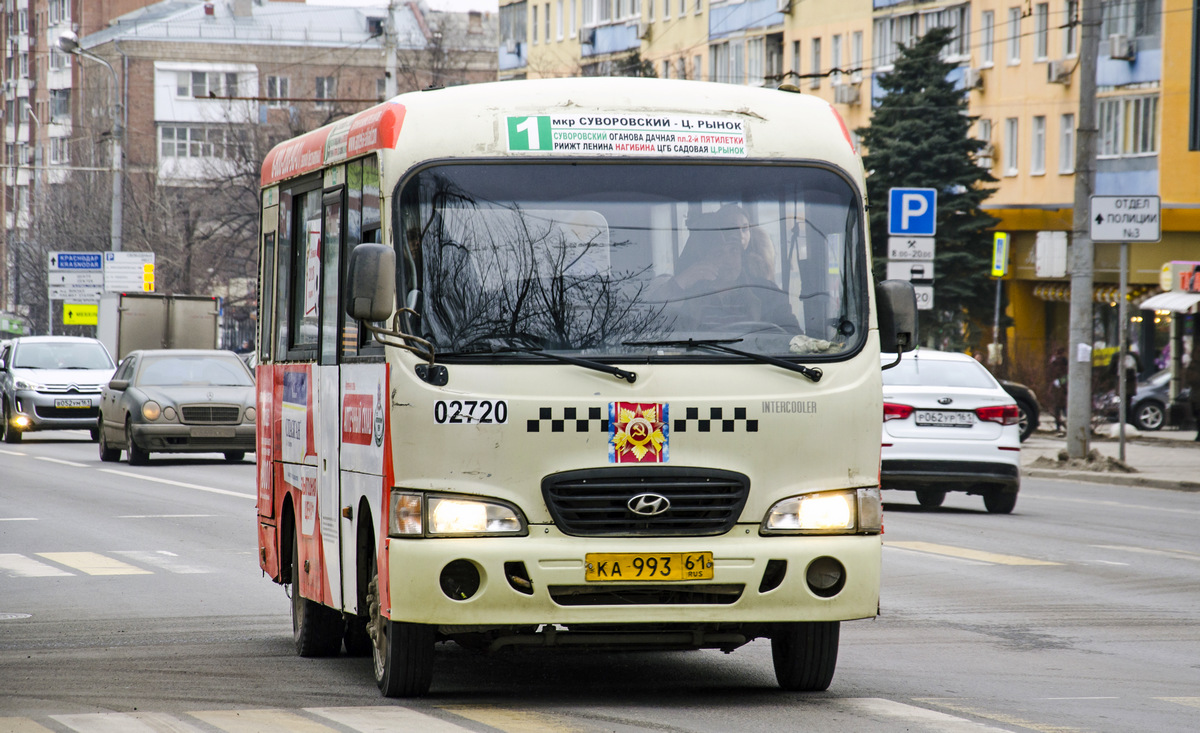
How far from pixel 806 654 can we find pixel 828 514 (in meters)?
0.71

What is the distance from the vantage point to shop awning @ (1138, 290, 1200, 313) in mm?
44875

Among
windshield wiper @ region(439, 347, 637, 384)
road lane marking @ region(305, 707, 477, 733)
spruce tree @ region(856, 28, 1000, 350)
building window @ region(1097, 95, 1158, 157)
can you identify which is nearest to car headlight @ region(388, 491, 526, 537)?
windshield wiper @ region(439, 347, 637, 384)

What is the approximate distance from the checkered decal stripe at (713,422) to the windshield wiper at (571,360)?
0.78 ft

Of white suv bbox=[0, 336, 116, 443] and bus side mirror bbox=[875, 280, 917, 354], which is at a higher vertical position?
bus side mirror bbox=[875, 280, 917, 354]

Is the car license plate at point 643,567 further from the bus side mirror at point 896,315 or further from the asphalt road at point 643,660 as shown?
the bus side mirror at point 896,315

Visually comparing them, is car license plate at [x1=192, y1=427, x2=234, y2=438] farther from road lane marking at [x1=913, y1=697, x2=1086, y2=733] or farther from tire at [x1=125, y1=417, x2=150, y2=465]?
road lane marking at [x1=913, y1=697, x2=1086, y2=733]

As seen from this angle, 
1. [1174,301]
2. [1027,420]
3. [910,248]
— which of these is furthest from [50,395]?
[1174,301]

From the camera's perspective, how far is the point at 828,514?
790 cm

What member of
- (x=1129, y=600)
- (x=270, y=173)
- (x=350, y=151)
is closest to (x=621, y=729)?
(x=350, y=151)

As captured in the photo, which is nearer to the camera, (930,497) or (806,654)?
(806,654)

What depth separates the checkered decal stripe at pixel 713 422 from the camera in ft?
25.4

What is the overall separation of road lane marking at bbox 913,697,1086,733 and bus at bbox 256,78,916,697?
46cm

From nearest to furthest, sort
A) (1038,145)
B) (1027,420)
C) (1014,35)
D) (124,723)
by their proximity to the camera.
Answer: (124,723)
(1027,420)
(1038,145)
(1014,35)

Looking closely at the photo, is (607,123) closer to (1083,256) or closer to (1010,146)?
(1083,256)
